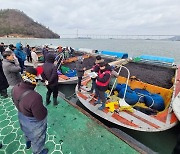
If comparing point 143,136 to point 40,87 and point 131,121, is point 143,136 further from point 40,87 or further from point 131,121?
point 40,87

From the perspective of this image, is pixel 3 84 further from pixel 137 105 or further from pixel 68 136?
pixel 137 105

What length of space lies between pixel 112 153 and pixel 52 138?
121 centimetres

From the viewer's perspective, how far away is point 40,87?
515cm

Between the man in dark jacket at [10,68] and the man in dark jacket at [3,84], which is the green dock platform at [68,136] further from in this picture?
the man in dark jacket at [10,68]

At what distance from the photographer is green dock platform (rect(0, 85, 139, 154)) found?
243 cm

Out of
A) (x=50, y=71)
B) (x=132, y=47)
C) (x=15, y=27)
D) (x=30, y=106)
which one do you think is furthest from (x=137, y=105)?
(x=15, y=27)

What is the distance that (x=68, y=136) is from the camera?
2.73 m

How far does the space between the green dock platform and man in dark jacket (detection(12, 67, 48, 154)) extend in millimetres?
754

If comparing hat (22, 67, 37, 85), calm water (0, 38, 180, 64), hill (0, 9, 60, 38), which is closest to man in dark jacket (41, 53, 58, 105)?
hat (22, 67, 37, 85)

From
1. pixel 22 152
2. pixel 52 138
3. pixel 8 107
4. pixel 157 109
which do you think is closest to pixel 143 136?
pixel 157 109

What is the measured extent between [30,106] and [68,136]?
142 cm

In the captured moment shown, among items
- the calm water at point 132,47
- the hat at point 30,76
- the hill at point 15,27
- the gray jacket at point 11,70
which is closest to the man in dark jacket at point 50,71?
the gray jacket at point 11,70

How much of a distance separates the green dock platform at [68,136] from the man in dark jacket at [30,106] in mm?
754

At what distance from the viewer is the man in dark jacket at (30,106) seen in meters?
1.67
